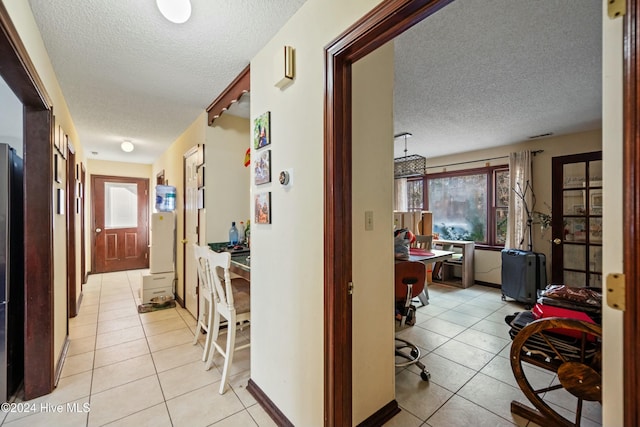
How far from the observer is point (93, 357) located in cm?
246

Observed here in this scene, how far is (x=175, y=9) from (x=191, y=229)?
8.48 ft

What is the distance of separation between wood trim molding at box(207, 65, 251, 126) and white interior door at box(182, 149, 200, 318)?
0.63 metres

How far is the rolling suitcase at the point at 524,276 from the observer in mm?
3949

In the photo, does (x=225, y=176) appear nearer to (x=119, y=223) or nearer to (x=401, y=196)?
(x=401, y=196)

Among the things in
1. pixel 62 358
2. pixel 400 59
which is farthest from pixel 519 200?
pixel 62 358

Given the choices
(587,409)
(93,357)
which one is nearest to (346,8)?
(587,409)

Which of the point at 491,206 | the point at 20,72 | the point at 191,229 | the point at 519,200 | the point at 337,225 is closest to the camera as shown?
the point at 337,225

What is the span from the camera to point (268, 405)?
1.79m

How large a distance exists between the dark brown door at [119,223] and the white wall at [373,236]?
20.2ft

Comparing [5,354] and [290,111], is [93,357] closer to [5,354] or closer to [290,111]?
[5,354]

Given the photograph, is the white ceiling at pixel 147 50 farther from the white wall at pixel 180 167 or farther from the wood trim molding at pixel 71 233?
the wood trim molding at pixel 71 233

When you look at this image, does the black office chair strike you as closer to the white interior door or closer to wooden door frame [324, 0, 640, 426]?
wooden door frame [324, 0, 640, 426]

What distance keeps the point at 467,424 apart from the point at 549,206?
3.87 m

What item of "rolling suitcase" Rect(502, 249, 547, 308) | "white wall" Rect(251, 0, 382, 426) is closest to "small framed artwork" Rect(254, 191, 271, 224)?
"white wall" Rect(251, 0, 382, 426)
